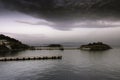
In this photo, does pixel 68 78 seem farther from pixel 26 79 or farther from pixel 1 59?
pixel 1 59


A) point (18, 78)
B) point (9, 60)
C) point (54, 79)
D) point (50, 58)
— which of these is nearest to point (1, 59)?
point (9, 60)

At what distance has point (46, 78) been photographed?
4650 centimetres

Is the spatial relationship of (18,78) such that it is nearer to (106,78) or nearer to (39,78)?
(39,78)

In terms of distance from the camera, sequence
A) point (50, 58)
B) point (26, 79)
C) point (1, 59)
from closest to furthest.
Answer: point (26, 79) → point (1, 59) → point (50, 58)

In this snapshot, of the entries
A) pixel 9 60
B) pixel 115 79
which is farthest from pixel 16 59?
pixel 115 79

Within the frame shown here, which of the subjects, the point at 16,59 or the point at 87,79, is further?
the point at 16,59

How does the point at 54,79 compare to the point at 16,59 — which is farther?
the point at 16,59

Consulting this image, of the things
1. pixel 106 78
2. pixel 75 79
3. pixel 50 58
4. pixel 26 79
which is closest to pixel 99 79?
pixel 106 78

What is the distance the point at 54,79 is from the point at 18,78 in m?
9.66

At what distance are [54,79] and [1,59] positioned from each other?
52055 millimetres

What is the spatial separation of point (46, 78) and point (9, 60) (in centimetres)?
4939

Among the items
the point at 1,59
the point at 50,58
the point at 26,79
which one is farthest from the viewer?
the point at 50,58

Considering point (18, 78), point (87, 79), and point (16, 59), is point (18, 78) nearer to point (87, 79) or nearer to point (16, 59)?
point (87, 79)

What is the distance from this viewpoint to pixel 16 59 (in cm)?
9169
